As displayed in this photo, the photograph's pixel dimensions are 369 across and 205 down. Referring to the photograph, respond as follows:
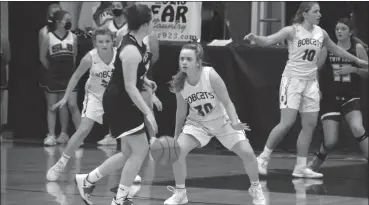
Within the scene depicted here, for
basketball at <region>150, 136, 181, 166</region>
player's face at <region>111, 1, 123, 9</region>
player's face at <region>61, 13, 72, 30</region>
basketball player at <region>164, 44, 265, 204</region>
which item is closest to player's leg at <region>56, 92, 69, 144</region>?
player's face at <region>61, 13, 72, 30</region>

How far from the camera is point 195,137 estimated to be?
32.8 ft

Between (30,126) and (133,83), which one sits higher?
(133,83)

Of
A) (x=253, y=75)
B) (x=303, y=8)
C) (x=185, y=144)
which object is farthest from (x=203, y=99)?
(x=253, y=75)

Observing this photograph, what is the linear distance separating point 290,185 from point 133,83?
10.9 feet

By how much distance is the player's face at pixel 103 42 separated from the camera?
38.4 feet

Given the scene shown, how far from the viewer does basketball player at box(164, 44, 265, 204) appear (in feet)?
31.9

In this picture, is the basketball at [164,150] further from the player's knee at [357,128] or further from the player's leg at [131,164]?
the player's knee at [357,128]

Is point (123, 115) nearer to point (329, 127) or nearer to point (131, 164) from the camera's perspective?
point (131, 164)

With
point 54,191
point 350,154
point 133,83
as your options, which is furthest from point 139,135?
point 350,154

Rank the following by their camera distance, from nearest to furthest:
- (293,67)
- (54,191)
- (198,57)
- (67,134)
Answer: (198,57) < (54,191) < (293,67) < (67,134)

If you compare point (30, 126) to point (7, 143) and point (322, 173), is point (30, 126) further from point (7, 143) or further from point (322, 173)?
point (322, 173)

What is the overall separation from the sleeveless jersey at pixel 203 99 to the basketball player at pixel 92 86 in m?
2.17

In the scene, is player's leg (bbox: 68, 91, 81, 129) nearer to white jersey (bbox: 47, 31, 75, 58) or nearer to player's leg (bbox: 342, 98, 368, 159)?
white jersey (bbox: 47, 31, 75, 58)

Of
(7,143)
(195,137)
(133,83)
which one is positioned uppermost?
(133,83)
